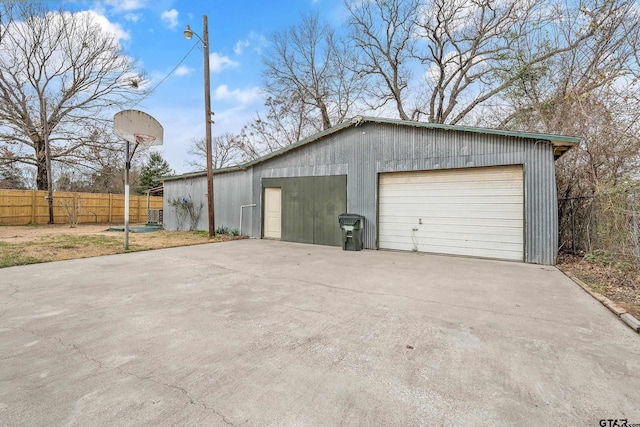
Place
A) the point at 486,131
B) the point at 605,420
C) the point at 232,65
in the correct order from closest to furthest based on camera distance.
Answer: the point at 605,420 → the point at 486,131 → the point at 232,65

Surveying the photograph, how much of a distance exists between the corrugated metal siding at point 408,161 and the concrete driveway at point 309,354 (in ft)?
7.32

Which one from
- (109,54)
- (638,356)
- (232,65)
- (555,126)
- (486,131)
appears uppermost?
(109,54)

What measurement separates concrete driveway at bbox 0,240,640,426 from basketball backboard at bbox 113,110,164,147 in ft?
15.0

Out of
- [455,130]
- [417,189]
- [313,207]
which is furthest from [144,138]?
[455,130]

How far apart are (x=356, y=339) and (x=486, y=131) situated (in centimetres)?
606

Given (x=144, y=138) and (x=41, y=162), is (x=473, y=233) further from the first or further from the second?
(x=41, y=162)

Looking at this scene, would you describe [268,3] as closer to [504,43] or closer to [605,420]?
[504,43]

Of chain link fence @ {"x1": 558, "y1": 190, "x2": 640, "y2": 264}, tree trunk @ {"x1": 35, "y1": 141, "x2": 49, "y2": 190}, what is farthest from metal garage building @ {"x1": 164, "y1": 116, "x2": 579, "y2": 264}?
tree trunk @ {"x1": 35, "y1": 141, "x2": 49, "y2": 190}

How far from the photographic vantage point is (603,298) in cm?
367

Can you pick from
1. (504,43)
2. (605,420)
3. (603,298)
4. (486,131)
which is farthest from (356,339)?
(504,43)

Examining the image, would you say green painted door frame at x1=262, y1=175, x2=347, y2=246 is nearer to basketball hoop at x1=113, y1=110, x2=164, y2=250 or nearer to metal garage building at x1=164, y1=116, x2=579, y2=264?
metal garage building at x1=164, y1=116, x2=579, y2=264

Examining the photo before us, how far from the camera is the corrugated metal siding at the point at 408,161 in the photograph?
6.08 meters

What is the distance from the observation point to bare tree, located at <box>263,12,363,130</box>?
678 inches

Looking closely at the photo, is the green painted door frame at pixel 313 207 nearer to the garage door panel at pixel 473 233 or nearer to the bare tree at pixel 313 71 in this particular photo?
the garage door panel at pixel 473 233
